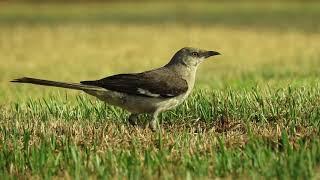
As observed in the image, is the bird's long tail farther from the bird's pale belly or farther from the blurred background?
the blurred background

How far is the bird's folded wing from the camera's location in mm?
9820

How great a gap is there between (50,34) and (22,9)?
99.8 ft

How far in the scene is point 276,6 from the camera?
231 feet

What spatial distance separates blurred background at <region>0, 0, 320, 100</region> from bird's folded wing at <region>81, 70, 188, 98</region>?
3172mm

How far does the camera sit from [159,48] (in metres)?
32.3

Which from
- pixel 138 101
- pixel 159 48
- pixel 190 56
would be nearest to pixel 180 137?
pixel 138 101

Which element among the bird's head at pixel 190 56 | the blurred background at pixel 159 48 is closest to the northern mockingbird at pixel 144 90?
the bird's head at pixel 190 56

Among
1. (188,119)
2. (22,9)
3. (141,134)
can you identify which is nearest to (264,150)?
(141,134)

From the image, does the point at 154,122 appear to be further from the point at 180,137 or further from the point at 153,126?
the point at 180,137

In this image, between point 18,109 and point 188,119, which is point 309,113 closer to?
point 188,119

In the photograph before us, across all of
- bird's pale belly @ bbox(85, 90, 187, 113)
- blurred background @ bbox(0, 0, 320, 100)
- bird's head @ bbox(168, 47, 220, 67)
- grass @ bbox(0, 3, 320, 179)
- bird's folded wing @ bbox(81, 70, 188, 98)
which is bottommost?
grass @ bbox(0, 3, 320, 179)

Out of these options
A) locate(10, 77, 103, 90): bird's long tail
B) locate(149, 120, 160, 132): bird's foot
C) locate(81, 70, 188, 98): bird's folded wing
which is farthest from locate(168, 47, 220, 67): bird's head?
locate(10, 77, 103, 90): bird's long tail

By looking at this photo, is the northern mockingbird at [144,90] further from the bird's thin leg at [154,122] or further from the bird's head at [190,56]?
the bird's head at [190,56]

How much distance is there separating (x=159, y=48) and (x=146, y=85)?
2236 centimetres
